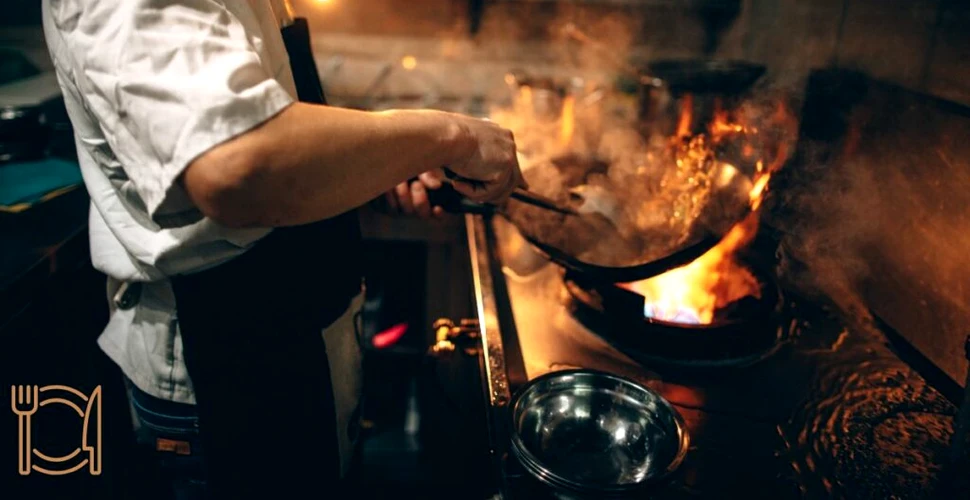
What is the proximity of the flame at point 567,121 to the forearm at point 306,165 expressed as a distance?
6.83 feet

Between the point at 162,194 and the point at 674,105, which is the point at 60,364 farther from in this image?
the point at 674,105

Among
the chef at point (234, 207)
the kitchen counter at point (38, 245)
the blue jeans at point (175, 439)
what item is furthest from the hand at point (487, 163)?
the kitchen counter at point (38, 245)

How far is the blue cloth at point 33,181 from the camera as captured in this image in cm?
234

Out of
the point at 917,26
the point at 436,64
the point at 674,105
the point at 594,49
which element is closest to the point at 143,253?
the point at 917,26

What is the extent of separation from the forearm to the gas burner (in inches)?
35.8

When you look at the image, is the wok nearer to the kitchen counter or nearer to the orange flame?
the orange flame

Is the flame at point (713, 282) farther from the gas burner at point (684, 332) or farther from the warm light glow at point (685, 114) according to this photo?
the warm light glow at point (685, 114)

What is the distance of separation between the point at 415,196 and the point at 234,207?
94cm

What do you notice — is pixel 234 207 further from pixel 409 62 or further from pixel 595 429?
pixel 409 62

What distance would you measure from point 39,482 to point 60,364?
407 mm

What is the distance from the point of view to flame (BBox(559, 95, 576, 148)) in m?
3.30

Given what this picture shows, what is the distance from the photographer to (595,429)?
1.53m

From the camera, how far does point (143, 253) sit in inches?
52.7

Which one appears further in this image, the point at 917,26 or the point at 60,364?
the point at 60,364
